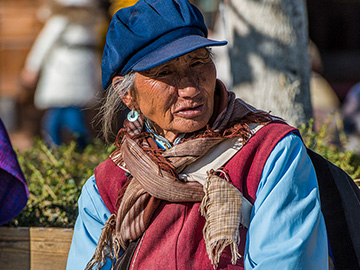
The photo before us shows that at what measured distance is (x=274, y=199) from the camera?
1885 millimetres

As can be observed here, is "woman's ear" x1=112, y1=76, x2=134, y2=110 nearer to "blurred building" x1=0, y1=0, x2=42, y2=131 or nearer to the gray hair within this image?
the gray hair

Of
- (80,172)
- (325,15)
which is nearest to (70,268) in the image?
(80,172)

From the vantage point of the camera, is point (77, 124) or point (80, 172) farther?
point (77, 124)

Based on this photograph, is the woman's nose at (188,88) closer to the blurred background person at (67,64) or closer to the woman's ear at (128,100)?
the woman's ear at (128,100)

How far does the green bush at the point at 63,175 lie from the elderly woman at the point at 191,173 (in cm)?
76

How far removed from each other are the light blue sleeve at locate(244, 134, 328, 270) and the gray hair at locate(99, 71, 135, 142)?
0.65 metres

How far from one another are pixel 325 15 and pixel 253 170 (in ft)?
31.8

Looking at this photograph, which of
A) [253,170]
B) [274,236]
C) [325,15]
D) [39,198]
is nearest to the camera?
[274,236]

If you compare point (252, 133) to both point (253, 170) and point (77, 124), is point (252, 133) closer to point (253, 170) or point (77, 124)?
point (253, 170)

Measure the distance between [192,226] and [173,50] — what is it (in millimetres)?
651

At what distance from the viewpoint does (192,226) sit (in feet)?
6.57

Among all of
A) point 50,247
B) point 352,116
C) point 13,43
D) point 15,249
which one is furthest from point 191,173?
point 13,43

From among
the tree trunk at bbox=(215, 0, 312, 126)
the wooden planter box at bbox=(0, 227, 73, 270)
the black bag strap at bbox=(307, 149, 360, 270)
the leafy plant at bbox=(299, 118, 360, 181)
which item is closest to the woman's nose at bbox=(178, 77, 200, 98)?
the black bag strap at bbox=(307, 149, 360, 270)

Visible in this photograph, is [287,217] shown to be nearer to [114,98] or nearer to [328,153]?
[114,98]
